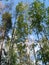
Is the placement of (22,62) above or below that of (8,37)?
below

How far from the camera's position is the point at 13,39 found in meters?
25.6

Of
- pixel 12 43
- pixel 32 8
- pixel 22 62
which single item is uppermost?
pixel 32 8

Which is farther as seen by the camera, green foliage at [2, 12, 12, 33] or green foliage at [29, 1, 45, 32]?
green foliage at [2, 12, 12, 33]

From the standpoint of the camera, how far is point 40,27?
72.4ft

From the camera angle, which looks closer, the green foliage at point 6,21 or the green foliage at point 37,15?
the green foliage at point 37,15

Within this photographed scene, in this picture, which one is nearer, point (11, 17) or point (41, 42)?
point (41, 42)

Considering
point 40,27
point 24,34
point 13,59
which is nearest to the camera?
point 40,27

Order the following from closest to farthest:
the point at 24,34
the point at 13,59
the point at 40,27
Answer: the point at 40,27 → the point at 24,34 → the point at 13,59

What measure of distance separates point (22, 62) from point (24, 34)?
364 cm

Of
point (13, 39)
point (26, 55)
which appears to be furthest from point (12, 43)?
point (26, 55)

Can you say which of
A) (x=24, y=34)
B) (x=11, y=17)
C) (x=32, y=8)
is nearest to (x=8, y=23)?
(x=11, y=17)

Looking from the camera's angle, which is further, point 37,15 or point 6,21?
point 6,21

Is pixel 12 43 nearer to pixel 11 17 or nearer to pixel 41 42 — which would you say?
pixel 11 17

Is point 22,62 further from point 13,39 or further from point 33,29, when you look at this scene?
point 33,29
